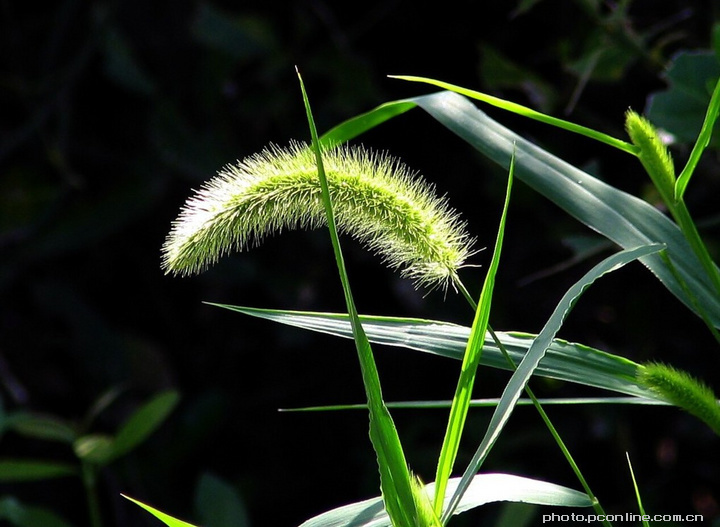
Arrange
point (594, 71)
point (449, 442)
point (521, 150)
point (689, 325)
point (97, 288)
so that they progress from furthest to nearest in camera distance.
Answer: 1. point (97, 288)
2. point (689, 325)
3. point (594, 71)
4. point (521, 150)
5. point (449, 442)

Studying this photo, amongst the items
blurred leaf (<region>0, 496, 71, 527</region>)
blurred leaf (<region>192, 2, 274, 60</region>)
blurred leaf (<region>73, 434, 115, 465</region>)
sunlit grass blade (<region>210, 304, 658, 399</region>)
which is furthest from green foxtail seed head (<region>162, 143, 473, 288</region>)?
blurred leaf (<region>192, 2, 274, 60</region>)

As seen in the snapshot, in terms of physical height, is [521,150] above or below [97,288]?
below

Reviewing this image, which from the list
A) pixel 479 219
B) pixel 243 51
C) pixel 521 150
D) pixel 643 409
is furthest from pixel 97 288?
pixel 521 150

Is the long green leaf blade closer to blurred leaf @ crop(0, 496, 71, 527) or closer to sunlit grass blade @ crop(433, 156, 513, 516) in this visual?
sunlit grass blade @ crop(433, 156, 513, 516)

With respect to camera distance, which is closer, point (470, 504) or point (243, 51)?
point (470, 504)

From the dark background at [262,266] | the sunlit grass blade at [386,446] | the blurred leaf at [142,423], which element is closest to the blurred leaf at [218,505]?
the blurred leaf at [142,423]

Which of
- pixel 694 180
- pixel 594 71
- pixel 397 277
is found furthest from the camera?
pixel 397 277

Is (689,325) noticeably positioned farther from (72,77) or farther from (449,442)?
(72,77)
